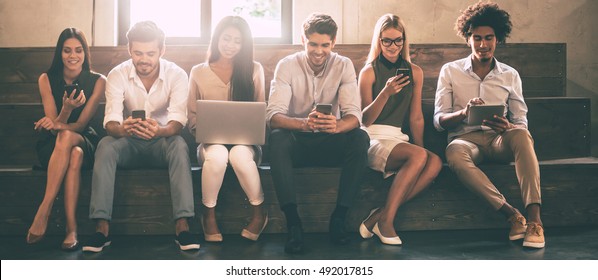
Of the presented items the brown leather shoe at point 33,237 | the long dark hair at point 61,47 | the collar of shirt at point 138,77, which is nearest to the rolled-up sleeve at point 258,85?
the collar of shirt at point 138,77

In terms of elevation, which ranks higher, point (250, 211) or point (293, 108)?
point (293, 108)

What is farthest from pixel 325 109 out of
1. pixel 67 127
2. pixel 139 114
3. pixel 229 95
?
pixel 67 127

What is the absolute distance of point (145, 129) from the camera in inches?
111

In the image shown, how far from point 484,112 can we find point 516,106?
387 mm

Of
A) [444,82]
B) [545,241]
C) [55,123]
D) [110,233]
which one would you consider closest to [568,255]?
[545,241]

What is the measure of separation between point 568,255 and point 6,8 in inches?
174

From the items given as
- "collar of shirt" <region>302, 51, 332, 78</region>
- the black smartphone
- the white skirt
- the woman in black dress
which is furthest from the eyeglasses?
the woman in black dress

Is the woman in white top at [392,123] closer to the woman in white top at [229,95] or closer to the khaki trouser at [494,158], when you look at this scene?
the khaki trouser at [494,158]

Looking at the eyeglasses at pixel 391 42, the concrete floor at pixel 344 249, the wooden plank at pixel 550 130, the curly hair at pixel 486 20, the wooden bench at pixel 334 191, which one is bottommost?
the concrete floor at pixel 344 249

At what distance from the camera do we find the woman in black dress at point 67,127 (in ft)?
9.05

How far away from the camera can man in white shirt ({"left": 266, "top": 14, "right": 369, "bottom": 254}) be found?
275cm

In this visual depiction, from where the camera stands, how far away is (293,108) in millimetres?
3113

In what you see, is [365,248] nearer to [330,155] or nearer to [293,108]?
[330,155]

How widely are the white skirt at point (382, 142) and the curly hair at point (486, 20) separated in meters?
0.71
